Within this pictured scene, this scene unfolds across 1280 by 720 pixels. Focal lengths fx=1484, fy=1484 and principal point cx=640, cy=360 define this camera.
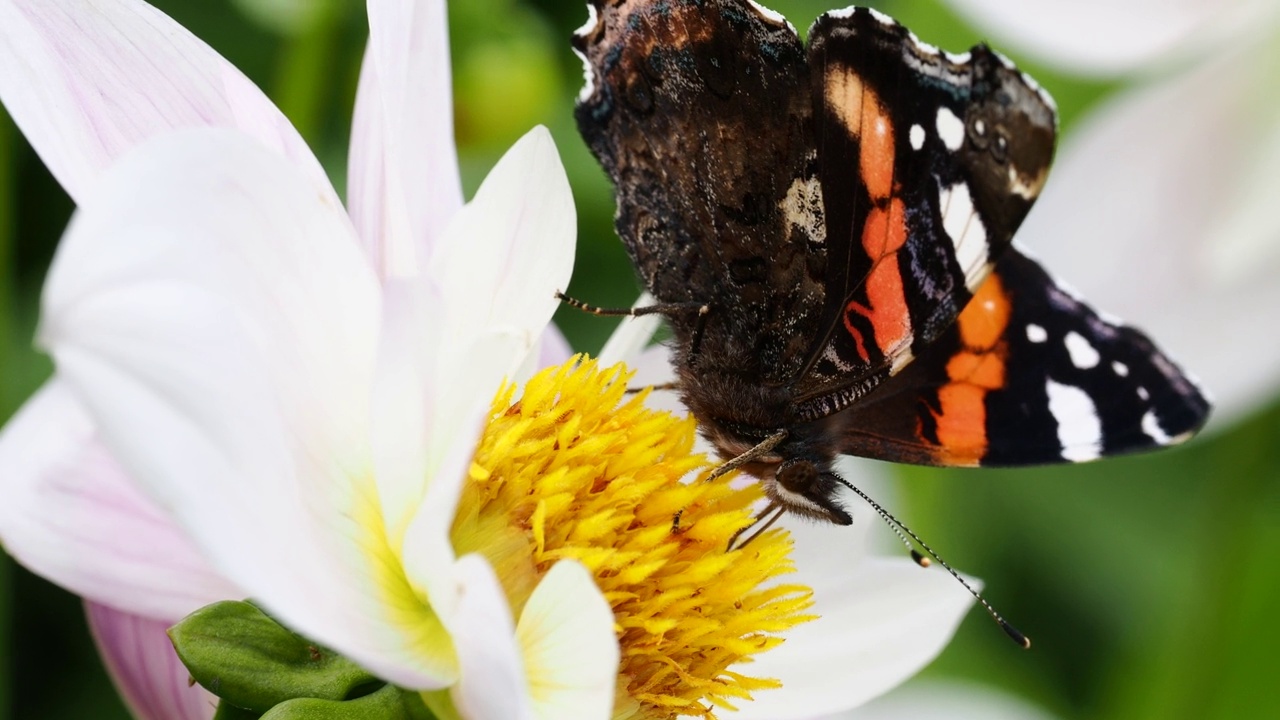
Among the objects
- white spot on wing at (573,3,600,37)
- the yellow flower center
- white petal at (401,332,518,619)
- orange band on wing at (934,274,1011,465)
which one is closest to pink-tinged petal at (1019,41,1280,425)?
orange band on wing at (934,274,1011,465)

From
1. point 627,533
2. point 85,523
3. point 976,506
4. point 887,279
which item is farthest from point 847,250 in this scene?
point 976,506

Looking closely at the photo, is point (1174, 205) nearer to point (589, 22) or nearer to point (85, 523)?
point (589, 22)

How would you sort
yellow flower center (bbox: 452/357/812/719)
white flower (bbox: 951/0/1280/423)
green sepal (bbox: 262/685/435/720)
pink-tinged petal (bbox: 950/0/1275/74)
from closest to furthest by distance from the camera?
1. green sepal (bbox: 262/685/435/720)
2. yellow flower center (bbox: 452/357/812/719)
3. pink-tinged petal (bbox: 950/0/1275/74)
4. white flower (bbox: 951/0/1280/423)

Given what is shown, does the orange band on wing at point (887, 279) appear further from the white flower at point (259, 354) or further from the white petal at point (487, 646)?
the white petal at point (487, 646)

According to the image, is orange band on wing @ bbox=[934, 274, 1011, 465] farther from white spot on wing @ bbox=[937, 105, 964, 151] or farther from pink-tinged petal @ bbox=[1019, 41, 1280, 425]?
pink-tinged petal @ bbox=[1019, 41, 1280, 425]

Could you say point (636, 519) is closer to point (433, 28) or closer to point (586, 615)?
point (586, 615)

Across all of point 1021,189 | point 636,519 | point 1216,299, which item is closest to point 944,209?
point 1021,189

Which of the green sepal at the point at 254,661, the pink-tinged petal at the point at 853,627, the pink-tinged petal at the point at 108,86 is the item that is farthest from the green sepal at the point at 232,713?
the pink-tinged petal at the point at 853,627
